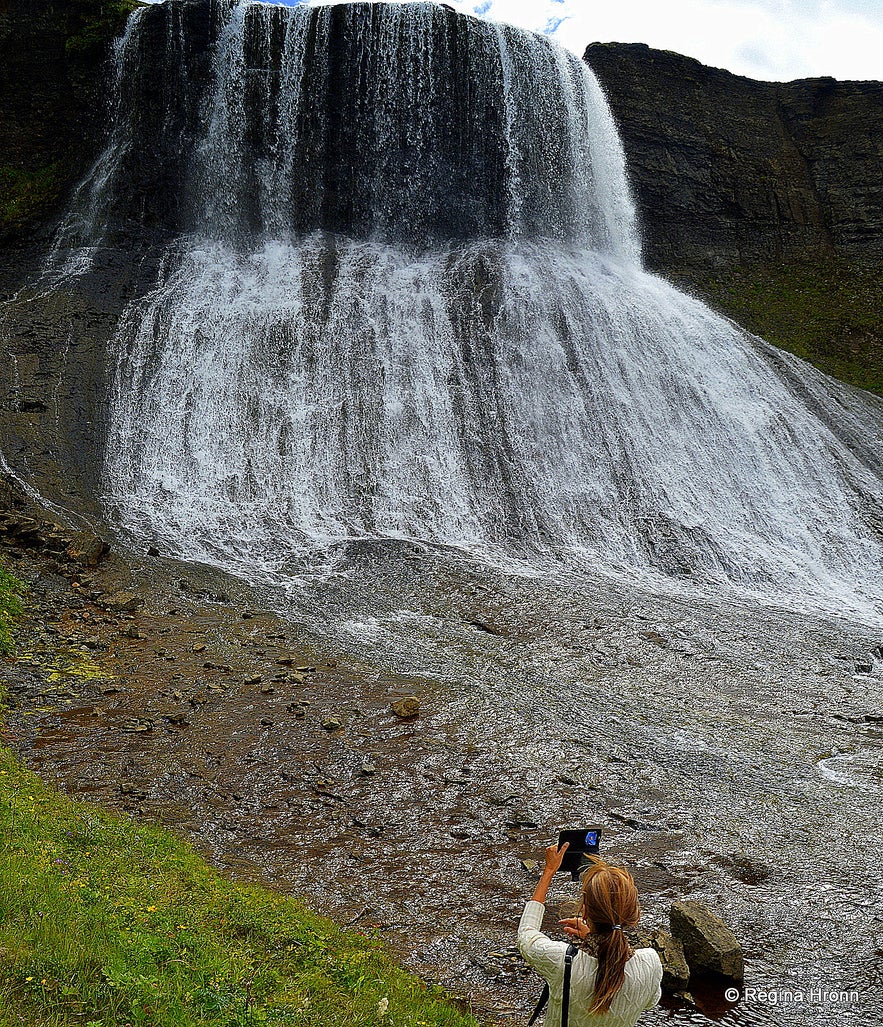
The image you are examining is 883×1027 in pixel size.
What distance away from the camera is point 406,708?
10188 millimetres

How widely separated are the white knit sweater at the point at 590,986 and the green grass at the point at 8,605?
10.1 metres

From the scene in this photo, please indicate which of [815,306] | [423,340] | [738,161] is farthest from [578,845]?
[738,161]

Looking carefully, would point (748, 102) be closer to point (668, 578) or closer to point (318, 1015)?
point (668, 578)

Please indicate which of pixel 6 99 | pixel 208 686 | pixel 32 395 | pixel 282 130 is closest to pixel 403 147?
pixel 282 130

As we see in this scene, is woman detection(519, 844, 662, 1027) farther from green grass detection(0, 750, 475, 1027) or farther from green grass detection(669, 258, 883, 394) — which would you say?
green grass detection(669, 258, 883, 394)

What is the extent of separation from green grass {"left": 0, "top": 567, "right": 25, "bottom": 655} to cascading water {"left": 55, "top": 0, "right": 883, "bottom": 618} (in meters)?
3.88

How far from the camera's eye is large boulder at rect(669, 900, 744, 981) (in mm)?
5480

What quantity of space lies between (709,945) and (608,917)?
10.9 feet

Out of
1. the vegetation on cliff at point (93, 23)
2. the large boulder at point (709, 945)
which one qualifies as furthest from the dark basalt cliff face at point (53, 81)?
the large boulder at point (709, 945)

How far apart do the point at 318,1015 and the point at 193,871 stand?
91.9 inches

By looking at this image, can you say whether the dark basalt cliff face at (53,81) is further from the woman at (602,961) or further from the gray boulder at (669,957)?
the woman at (602,961)

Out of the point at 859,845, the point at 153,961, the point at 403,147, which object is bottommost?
the point at 859,845

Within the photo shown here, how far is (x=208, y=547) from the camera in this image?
16.6 m

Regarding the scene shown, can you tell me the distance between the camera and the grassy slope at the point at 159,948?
382 cm
